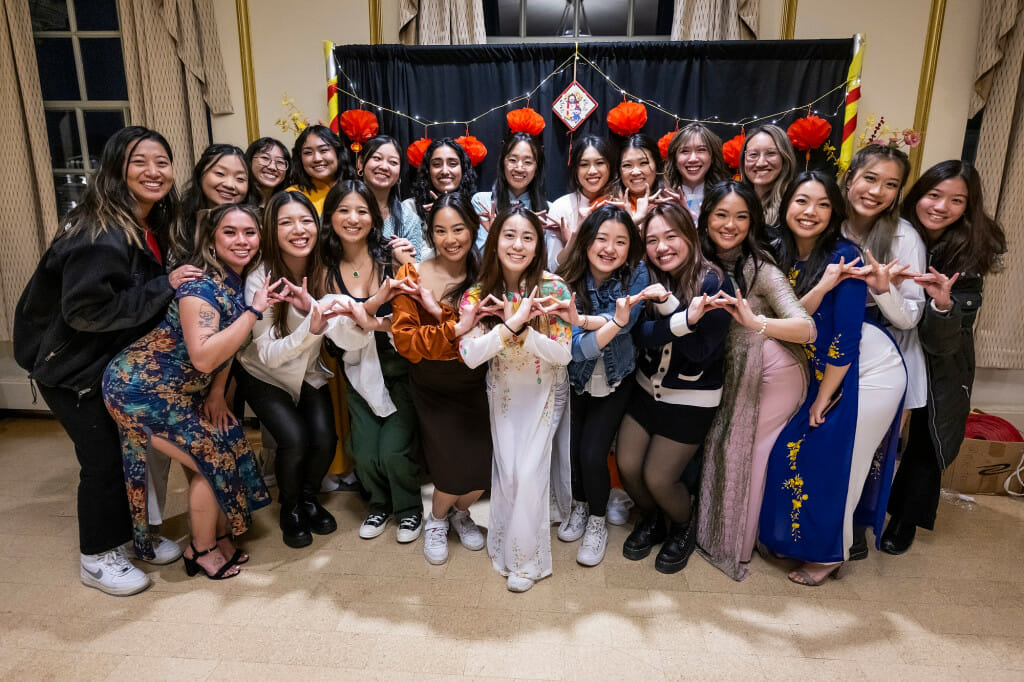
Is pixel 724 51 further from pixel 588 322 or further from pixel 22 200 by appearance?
pixel 22 200

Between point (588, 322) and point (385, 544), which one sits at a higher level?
point (588, 322)

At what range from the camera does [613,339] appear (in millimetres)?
2064

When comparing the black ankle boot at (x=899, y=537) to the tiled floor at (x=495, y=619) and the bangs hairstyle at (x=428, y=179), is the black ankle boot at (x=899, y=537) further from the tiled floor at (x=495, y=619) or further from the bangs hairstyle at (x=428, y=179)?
the bangs hairstyle at (x=428, y=179)

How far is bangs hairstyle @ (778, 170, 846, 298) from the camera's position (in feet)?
6.40

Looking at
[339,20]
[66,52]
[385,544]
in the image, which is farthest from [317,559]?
[66,52]

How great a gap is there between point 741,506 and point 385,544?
1.37 metres

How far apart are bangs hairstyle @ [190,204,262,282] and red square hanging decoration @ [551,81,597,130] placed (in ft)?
6.13

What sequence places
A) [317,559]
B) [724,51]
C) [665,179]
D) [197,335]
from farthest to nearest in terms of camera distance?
[724,51] → [665,179] → [317,559] → [197,335]

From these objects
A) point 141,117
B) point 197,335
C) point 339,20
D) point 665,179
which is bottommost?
point 197,335

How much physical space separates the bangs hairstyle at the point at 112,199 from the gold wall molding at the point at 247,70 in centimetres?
167

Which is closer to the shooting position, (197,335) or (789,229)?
(197,335)

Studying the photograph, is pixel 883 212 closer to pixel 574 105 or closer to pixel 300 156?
pixel 574 105

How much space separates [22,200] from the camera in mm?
3359

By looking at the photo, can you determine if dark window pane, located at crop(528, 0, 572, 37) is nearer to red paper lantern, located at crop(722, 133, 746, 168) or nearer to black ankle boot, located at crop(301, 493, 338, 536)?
red paper lantern, located at crop(722, 133, 746, 168)
